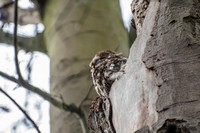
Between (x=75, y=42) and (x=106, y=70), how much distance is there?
25.1 inches

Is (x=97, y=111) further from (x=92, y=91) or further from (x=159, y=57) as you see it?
(x=92, y=91)

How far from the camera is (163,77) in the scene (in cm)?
77

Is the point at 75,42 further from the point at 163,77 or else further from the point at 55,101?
the point at 163,77

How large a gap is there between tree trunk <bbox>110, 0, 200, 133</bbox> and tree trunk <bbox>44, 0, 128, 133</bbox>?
53 centimetres

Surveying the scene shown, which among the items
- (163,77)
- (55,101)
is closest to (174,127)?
(163,77)

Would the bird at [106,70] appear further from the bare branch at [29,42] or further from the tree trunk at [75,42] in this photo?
the bare branch at [29,42]

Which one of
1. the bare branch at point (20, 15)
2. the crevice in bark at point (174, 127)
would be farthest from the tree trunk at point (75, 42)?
the crevice in bark at point (174, 127)

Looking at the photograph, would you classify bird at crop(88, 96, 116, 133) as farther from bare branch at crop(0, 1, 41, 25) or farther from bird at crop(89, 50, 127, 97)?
bare branch at crop(0, 1, 41, 25)

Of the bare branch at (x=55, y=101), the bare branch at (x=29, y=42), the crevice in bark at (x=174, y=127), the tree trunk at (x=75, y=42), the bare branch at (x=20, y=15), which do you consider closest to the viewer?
the crevice in bark at (x=174, y=127)

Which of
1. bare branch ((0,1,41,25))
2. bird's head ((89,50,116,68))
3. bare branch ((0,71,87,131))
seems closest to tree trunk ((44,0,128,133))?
bare branch ((0,71,87,131))

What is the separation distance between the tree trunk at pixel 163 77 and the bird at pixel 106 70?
4cm

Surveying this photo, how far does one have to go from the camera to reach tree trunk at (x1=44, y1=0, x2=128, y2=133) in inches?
56.4

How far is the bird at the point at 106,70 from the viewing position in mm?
928

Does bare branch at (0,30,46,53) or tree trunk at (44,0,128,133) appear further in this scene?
bare branch at (0,30,46,53)
